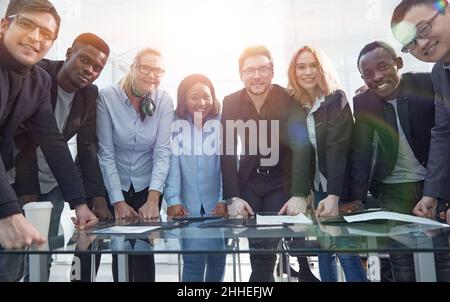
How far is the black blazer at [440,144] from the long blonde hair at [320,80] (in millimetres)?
407

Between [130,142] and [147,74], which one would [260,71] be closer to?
[147,74]

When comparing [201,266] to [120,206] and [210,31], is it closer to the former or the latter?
[120,206]

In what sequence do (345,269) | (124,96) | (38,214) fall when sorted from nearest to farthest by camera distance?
(38,214)
(345,269)
(124,96)

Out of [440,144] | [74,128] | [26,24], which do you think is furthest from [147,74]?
[440,144]

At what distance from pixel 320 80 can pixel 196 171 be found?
72 cm

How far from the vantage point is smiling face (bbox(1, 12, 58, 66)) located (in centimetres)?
124

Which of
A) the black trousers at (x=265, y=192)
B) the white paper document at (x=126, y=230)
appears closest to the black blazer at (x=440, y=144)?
the black trousers at (x=265, y=192)

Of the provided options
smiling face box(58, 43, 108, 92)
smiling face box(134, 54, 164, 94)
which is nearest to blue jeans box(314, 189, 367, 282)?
smiling face box(134, 54, 164, 94)

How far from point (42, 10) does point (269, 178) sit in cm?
113

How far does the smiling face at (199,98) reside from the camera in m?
1.60

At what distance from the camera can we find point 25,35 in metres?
1.26

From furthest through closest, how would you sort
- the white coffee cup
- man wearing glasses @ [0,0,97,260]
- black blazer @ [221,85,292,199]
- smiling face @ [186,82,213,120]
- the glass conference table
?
smiling face @ [186,82,213,120] → black blazer @ [221,85,292,199] → man wearing glasses @ [0,0,97,260] → the white coffee cup → the glass conference table

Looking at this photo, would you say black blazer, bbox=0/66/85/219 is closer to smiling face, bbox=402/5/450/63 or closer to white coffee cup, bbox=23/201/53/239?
white coffee cup, bbox=23/201/53/239

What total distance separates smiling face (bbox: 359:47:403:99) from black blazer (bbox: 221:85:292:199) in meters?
0.37
